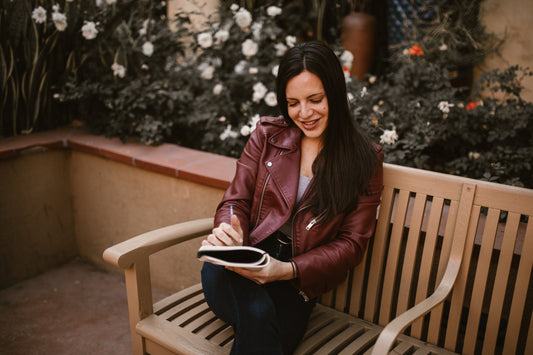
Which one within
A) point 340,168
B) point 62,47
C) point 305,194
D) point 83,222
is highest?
point 62,47

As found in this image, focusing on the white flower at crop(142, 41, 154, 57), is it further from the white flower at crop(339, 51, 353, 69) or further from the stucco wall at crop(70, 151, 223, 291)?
the white flower at crop(339, 51, 353, 69)

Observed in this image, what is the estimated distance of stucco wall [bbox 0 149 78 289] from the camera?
10.1ft

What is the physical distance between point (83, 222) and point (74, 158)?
509 millimetres

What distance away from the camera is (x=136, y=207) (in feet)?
10.3

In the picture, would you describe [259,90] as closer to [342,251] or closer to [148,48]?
[148,48]

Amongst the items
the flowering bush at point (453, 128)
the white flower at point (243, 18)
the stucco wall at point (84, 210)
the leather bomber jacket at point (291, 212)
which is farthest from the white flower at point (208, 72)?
the leather bomber jacket at point (291, 212)

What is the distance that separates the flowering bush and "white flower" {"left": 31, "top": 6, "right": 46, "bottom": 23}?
2.20 m

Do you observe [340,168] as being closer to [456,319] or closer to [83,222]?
[456,319]

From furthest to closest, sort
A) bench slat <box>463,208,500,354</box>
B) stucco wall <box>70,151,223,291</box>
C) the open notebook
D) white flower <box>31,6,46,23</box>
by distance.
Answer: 1. white flower <box>31,6,46,23</box>
2. stucco wall <box>70,151,223,291</box>
3. bench slat <box>463,208,500,354</box>
4. the open notebook

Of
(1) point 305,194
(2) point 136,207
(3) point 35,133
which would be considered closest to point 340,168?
(1) point 305,194

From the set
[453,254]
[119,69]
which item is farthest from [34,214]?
[453,254]

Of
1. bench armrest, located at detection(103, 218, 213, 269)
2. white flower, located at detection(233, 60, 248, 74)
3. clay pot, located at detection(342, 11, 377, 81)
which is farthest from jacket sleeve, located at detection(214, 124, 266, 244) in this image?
clay pot, located at detection(342, 11, 377, 81)

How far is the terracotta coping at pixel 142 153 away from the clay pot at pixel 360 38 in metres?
1.86

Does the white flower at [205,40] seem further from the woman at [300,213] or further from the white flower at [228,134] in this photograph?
the woman at [300,213]
